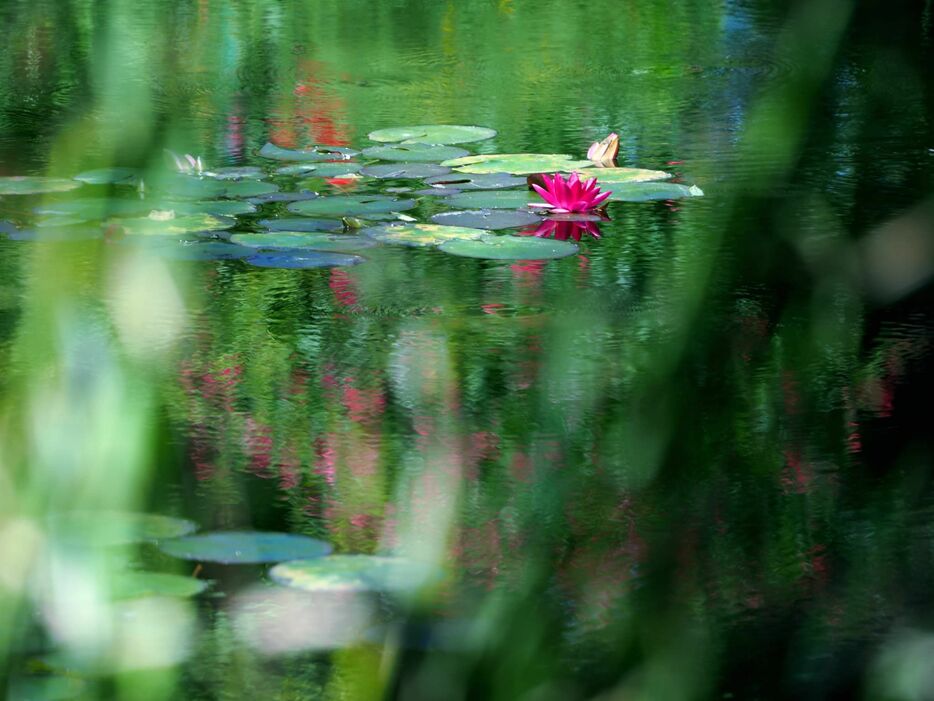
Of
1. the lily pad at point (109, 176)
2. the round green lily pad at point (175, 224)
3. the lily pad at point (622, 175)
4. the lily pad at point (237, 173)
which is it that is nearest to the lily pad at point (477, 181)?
the lily pad at point (622, 175)

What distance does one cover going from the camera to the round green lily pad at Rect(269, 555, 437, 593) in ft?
6.15

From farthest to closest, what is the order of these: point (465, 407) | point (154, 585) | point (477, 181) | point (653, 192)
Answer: point (477, 181) < point (653, 192) < point (465, 407) < point (154, 585)

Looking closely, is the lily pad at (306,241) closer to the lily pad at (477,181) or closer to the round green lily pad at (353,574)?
the lily pad at (477,181)

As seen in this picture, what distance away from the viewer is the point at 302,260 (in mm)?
3389

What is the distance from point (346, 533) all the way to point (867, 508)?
62 cm

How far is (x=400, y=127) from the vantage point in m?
4.68

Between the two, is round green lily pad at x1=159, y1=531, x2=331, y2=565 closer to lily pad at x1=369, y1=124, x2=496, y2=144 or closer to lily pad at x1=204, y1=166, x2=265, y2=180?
lily pad at x1=204, y1=166, x2=265, y2=180

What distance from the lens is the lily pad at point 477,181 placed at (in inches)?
155

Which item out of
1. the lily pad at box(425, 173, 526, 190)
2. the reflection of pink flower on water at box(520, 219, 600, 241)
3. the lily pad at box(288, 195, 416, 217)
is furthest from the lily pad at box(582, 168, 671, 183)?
the lily pad at box(288, 195, 416, 217)

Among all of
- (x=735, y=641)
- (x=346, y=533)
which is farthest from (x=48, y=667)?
(x=735, y=641)

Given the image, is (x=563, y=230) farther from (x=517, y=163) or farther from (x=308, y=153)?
(x=308, y=153)

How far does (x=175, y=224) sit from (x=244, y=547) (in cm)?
174

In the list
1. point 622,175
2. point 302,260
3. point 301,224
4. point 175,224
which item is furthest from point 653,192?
point 175,224

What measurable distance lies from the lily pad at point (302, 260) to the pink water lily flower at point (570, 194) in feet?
1.67
